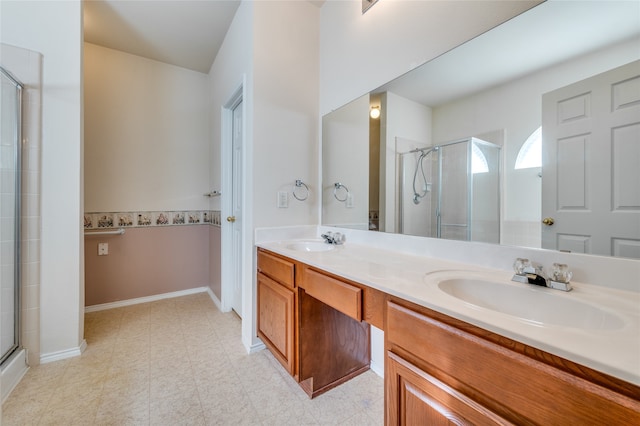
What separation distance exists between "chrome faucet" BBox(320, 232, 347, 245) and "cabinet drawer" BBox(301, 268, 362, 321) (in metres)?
0.51

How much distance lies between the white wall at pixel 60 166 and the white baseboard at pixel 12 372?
109 mm

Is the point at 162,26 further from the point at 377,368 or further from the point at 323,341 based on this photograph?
the point at 377,368

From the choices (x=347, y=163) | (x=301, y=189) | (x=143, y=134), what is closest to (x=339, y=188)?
(x=347, y=163)

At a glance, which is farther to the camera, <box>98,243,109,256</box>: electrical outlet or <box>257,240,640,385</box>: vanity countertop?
<box>98,243,109,256</box>: electrical outlet

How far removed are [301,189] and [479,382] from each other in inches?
63.2

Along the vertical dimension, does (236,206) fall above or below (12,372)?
above

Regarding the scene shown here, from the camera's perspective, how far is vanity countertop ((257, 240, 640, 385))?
443 mm

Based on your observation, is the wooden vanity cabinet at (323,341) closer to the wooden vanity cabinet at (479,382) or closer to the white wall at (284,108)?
the wooden vanity cabinet at (479,382)

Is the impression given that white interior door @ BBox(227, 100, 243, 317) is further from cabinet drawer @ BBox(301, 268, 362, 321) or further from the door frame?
cabinet drawer @ BBox(301, 268, 362, 321)

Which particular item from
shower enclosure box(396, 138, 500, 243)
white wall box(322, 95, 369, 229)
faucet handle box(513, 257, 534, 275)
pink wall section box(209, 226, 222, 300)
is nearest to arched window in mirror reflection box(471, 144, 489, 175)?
shower enclosure box(396, 138, 500, 243)

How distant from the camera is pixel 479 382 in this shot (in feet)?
1.94

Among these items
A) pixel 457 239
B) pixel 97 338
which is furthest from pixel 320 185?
pixel 97 338

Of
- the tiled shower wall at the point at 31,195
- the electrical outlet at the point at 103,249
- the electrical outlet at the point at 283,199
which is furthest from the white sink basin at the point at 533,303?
the electrical outlet at the point at 103,249

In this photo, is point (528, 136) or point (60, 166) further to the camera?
point (60, 166)
